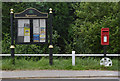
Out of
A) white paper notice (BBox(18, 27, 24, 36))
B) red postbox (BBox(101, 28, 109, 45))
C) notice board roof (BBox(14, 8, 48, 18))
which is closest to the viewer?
red postbox (BBox(101, 28, 109, 45))

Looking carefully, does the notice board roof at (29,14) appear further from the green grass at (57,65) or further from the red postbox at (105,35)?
the red postbox at (105,35)

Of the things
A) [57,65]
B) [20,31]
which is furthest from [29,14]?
[57,65]

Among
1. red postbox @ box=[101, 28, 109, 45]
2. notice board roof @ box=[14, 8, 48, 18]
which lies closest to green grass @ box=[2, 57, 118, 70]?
red postbox @ box=[101, 28, 109, 45]

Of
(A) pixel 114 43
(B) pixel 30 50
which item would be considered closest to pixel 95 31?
(A) pixel 114 43

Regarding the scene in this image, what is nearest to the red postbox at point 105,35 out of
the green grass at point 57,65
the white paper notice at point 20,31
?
the green grass at point 57,65

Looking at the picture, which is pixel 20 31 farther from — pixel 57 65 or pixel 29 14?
pixel 57 65

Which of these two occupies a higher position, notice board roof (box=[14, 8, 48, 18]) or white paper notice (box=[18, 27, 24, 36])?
notice board roof (box=[14, 8, 48, 18])

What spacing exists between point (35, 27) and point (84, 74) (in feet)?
12.2

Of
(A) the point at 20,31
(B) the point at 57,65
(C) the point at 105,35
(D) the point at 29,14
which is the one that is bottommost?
(B) the point at 57,65

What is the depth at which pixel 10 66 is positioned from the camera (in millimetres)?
11445

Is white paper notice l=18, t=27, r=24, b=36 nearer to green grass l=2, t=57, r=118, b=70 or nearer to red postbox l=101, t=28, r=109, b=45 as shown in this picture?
green grass l=2, t=57, r=118, b=70

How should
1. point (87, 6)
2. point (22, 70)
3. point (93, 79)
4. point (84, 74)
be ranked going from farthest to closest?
point (87, 6), point (22, 70), point (84, 74), point (93, 79)

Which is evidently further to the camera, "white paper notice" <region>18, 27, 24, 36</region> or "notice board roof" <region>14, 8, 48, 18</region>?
"white paper notice" <region>18, 27, 24, 36</region>

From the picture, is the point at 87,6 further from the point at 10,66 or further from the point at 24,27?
the point at 10,66
